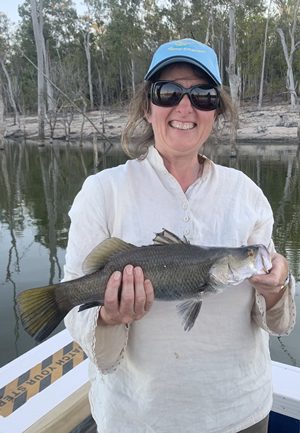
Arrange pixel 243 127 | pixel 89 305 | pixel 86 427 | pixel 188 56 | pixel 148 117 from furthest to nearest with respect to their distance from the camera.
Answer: pixel 243 127 → pixel 86 427 → pixel 148 117 → pixel 188 56 → pixel 89 305

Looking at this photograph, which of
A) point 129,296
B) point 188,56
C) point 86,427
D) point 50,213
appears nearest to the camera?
point 129,296

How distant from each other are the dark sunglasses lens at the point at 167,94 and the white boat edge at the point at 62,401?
6.09 feet

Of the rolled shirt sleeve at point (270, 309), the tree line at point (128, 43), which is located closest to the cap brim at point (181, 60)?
the rolled shirt sleeve at point (270, 309)

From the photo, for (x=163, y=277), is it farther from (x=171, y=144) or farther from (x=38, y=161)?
(x=38, y=161)

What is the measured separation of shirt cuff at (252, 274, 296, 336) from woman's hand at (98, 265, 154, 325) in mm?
514

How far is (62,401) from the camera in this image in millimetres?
2807

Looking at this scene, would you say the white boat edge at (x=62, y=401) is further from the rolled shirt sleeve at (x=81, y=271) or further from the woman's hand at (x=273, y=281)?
the woman's hand at (x=273, y=281)

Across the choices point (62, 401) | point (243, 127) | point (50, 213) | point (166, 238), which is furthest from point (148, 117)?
point (243, 127)

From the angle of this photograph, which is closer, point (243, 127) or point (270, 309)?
point (270, 309)

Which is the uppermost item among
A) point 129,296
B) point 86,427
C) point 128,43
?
point 128,43

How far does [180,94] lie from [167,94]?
6 centimetres

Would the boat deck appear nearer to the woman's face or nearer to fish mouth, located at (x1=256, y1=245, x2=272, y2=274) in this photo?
fish mouth, located at (x1=256, y1=245, x2=272, y2=274)

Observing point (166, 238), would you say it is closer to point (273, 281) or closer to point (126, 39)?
point (273, 281)

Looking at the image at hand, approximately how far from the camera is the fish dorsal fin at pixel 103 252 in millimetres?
1821
